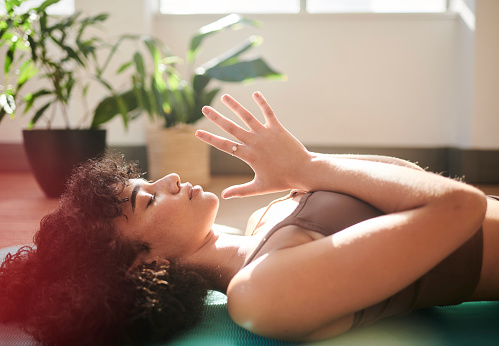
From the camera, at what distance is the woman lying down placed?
85 centimetres

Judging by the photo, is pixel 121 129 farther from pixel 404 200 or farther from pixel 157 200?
pixel 404 200

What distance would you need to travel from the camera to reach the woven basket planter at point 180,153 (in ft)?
10.9

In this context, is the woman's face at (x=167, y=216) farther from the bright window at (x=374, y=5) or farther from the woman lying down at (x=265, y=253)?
the bright window at (x=374, y=5)

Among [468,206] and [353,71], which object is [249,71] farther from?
[468,206]

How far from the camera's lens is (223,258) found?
1129 mm

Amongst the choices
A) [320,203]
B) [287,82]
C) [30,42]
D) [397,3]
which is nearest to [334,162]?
[320,203]

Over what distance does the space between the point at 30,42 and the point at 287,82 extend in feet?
6.30

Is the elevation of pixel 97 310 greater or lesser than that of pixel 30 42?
lesser

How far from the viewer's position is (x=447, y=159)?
3.79 meters

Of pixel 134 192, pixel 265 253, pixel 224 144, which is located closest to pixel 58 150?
→ pixel 134 192

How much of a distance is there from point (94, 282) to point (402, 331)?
613mm

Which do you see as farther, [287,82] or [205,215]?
[287,82]

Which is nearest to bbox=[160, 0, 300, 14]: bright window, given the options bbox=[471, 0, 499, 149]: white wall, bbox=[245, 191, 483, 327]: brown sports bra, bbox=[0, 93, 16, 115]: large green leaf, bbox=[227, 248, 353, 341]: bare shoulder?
bbox=[471, 0, 499, 149]: white wall

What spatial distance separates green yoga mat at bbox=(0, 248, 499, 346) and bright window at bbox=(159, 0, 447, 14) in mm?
3103
